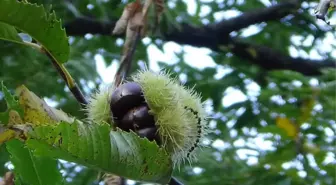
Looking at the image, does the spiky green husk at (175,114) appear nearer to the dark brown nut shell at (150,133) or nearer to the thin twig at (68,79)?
the dark brown nut shell at (150,133)

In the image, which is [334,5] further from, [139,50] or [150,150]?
[139,50]

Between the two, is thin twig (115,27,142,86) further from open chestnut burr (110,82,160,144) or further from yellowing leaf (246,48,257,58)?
yellowing leaf (246,48,257,58)

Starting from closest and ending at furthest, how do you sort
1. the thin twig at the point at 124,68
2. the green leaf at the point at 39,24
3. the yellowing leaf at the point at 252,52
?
1. the green leaf at the point at 39,24
2. the thin twig at the point at 124,68
3. the yellowing leaf at the point at 252,52

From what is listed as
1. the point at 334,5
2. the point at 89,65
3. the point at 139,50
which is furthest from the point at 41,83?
the point at 334,5

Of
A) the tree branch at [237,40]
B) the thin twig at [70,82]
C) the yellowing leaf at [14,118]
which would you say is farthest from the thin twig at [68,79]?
the tree branch at [237,40]

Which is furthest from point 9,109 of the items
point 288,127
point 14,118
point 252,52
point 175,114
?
point 252,52

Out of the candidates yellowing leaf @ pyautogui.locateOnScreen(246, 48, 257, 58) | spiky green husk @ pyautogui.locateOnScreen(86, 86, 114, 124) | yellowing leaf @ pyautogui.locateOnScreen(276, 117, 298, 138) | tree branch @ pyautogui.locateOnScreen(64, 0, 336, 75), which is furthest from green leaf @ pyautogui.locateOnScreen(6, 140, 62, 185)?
yellowing leaf @ pyautogui.locateOnScreen(246, 48, 257, 58)

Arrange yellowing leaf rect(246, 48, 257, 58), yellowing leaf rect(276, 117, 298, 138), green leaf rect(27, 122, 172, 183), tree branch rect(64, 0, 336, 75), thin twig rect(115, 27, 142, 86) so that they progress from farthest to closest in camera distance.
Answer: yellowing leaf rect(246, 48, 257, 58) < tree branch rect(64, 0, 336, 75) < yellowing leaf rect(276, 117, 298, 138) < thin twig rect(115, 27, 142, 86) < green leaf rect(27, 122, 172, 183)
